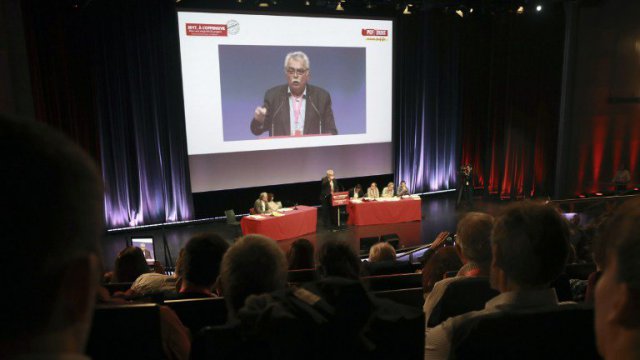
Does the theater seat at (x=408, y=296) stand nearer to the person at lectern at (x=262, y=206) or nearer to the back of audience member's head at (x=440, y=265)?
the back of audience member's head at (x=440, y=265)

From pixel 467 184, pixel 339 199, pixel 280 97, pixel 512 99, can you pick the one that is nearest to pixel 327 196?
pixel 339 199

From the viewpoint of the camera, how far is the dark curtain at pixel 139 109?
29.2 ft

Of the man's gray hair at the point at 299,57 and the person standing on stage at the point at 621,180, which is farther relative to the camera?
the person standing on stage at the point at 621,180

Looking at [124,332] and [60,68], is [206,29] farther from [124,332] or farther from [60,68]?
[124,332]

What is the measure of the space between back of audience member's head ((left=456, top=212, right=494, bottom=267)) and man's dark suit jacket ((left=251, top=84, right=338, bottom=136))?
811 centimetres

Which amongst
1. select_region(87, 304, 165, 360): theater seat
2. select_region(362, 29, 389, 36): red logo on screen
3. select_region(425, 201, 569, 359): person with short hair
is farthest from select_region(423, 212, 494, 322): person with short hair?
select_region(362, 29, 389, 36): red logo on screen

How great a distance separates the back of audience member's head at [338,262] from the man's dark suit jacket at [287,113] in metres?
7.88

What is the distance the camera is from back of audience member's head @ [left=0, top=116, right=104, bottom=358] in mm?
478

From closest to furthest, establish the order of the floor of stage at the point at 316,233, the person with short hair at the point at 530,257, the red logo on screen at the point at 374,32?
the person with short hair at the point at 530,257 < the floor of stage at the point at 316,233 < the red logo on screen at the point at 374,32

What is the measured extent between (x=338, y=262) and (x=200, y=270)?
75 cm

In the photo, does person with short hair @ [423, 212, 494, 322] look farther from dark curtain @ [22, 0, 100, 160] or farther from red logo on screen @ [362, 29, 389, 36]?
red logo on screen @ [362, 29, 389, 36]

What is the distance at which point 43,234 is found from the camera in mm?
483

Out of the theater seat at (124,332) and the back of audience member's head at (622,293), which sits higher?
the back of audience member's head at (622,293)

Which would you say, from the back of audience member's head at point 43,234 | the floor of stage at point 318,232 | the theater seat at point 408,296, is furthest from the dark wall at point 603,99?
the back of audience member's head at point 43,234
